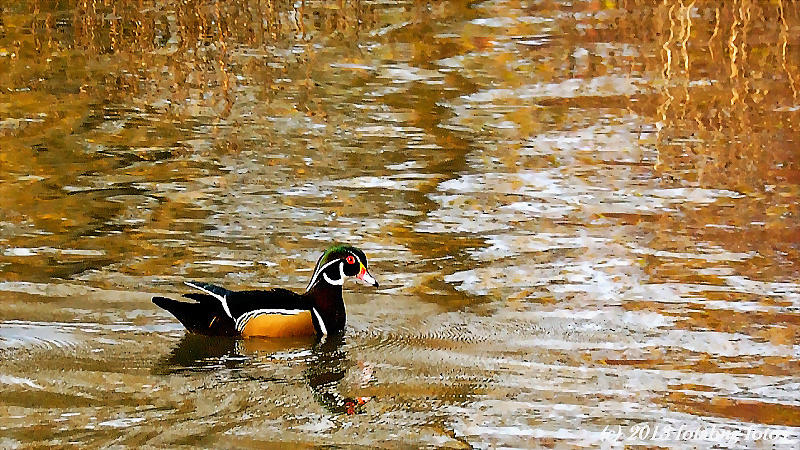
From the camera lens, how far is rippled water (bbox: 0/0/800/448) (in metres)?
7.41

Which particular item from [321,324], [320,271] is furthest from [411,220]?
[321,324]

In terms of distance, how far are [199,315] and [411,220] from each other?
2.58 metres

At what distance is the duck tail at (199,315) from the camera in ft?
27.9

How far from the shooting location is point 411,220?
10.7 m

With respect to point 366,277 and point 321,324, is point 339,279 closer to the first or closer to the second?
point 366,277

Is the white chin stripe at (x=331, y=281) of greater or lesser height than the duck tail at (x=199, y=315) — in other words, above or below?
above

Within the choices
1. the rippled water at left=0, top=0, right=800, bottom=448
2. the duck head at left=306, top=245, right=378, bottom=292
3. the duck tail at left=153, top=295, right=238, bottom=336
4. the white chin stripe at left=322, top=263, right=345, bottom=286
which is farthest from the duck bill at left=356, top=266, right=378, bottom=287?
the duck tail at left=153, top=295, right=238, bottom=336

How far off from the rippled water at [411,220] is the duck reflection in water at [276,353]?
24mm

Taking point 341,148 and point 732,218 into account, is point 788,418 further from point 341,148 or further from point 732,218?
point 341,148

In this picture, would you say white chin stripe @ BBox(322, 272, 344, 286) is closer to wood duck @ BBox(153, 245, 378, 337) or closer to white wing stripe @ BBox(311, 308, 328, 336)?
wood duck @ BBox(153, 245, 378, 337)

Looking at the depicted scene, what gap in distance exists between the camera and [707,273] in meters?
9.48

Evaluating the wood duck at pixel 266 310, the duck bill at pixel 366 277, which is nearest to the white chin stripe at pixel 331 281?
the wood duck at pixel 266 310

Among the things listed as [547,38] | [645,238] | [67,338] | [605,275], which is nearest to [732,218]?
[645,238]

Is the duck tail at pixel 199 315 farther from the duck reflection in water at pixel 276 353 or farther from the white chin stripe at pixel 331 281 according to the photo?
the white chin stripe at pixel 331 281
